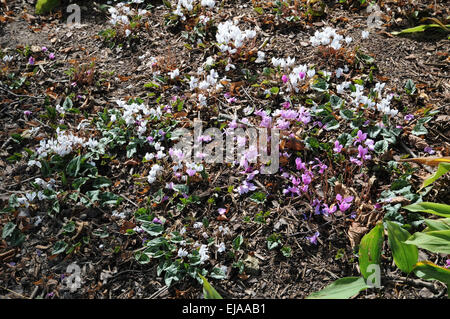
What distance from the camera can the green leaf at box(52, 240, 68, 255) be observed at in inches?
101

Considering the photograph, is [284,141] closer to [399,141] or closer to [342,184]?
[342,184]

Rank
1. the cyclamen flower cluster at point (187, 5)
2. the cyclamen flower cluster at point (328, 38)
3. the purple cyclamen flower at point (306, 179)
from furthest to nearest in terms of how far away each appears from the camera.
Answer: the cyclamen flower cluster at point (187, 5)
the cyclamen flower cluster at point (328, 38)
the purple cyclamen flower at point (306, 179)

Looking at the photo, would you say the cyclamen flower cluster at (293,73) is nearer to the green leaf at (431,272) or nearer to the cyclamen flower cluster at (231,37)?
the cyclamen flower cluster at (231,37)

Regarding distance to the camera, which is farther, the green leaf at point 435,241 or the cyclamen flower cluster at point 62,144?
the cyclamen flower cluster at point 62,144

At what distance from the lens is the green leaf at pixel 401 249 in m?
2.25

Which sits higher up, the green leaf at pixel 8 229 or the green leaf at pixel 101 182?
the green leaf at pixel 101 182

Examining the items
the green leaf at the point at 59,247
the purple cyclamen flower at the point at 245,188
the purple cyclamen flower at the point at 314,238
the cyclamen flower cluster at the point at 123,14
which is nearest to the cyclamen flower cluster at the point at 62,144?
the green leaf at the point at 59,247

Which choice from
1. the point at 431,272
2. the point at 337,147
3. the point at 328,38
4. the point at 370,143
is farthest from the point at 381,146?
the point at 328,38

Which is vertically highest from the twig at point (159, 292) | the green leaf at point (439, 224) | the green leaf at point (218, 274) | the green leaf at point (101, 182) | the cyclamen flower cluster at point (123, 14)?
the cyclamen flower cluster at point (123, 14)

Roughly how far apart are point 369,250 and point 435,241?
1.15ft

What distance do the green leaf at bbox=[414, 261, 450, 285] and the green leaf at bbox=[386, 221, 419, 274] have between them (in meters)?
0.04

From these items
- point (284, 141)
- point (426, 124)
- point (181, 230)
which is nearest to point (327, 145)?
point (284, 141)

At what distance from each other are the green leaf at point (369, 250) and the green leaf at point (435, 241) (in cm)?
17

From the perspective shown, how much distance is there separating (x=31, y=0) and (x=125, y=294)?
3655mm
